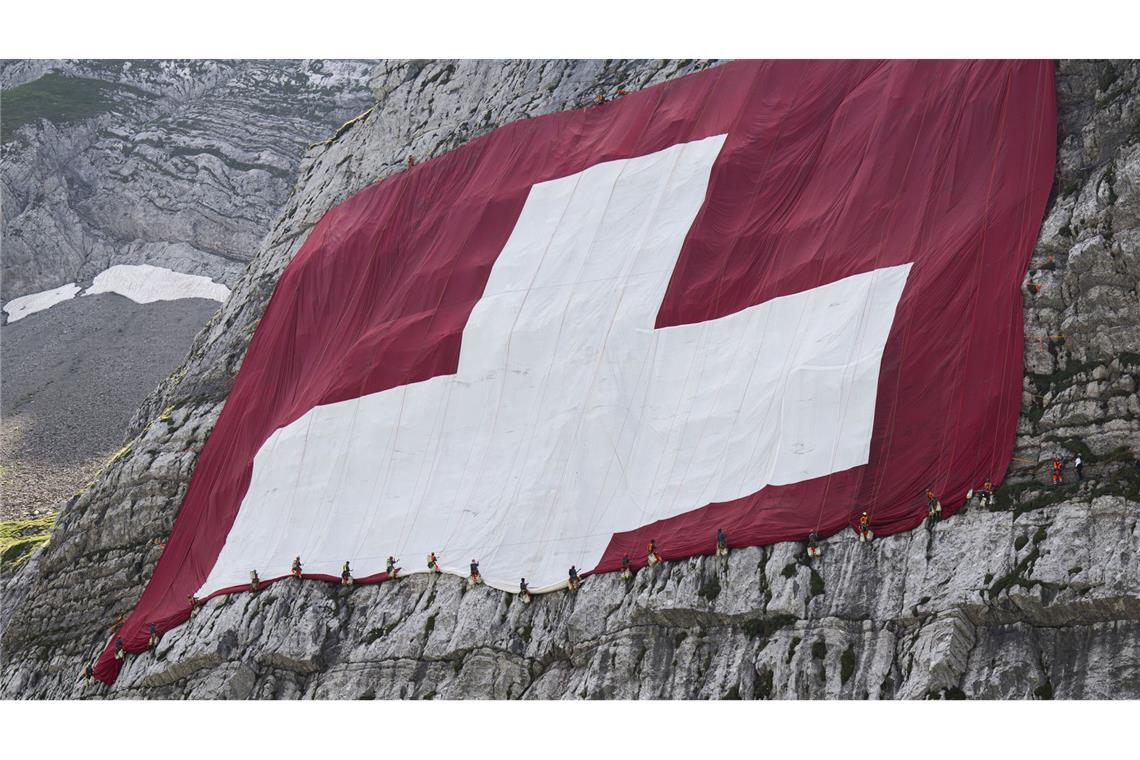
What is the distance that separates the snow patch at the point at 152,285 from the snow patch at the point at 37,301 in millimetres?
1298

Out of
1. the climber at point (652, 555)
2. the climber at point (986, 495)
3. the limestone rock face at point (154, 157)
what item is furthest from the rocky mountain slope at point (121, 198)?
the climber at point (986, 495)

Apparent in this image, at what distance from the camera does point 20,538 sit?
6000cm

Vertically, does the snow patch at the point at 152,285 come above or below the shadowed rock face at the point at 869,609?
above

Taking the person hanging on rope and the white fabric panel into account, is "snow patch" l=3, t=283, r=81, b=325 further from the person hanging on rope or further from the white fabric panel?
the person hanging on rope

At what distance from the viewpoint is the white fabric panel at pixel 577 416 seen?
3150 cm

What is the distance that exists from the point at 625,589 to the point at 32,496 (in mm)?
47616

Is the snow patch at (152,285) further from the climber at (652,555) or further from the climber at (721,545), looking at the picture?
the climber at (721,545)

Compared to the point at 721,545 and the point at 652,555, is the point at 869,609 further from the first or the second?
the point at 652,555

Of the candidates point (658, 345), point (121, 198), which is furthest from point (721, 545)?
point (121, 198)

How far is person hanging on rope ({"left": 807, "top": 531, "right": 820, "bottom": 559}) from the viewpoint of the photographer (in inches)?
1122

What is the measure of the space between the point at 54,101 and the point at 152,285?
861 inches

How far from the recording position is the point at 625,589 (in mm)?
30500

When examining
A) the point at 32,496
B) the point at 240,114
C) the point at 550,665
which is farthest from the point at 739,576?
the point at 240,114

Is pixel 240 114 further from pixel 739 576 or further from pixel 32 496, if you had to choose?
pixel 739 576
